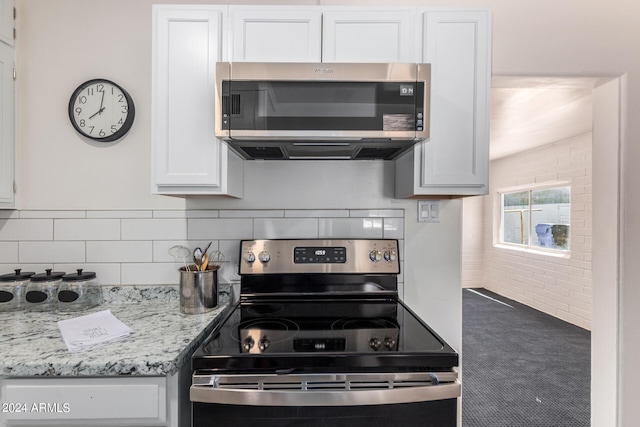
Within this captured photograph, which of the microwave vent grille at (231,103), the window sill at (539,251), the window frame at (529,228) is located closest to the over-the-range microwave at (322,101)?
the microwave vent grille at (231,103)

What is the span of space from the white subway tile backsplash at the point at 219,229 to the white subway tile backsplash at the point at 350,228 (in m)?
0.38

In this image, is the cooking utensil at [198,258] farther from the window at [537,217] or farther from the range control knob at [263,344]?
the window at [537,217]

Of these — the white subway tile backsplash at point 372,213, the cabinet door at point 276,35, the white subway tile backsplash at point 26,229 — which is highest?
the cabinet door at point 276,35

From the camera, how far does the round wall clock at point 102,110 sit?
5.27 feet

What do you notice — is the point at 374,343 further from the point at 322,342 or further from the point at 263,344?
the point at 263,344

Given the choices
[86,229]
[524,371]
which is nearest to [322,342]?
[86,229]

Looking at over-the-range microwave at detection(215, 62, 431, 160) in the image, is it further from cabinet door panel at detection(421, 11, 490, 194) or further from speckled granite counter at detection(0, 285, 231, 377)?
speckled granite counter at detection(0, 285, 231, 377)

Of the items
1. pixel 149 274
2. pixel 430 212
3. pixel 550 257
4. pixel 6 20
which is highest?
pixel 6 20

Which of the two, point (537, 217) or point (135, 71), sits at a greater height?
point (135, 71)

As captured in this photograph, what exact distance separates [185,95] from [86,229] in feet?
2.94

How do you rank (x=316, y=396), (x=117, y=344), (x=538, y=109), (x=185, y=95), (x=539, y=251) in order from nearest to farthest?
(x=316, y=396), (x=117, y=344), (x=185, y=95), (x=538, y=109), (x=539, y=251)

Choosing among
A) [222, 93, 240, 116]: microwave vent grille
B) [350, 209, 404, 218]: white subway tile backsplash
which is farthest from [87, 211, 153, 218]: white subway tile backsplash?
[350, 209, 404, 218]: white subway tile backsplash

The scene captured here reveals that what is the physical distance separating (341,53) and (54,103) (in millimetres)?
1441

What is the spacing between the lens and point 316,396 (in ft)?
3.05
